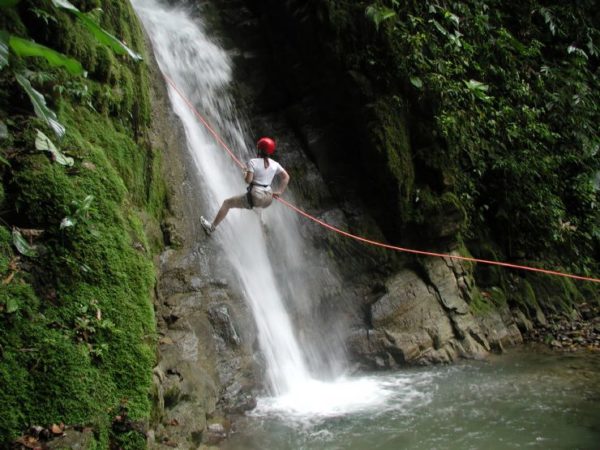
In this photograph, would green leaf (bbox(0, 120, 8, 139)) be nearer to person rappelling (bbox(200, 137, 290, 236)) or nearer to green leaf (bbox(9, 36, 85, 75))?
green leaf (bbox(9, 36, 85, 75))

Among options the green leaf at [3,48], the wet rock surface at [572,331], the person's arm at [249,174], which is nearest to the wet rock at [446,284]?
the wet rock surface at [572,331]

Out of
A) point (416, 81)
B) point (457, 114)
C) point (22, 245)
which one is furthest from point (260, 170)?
point (457, 114)

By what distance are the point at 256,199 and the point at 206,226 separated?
0.82 metres

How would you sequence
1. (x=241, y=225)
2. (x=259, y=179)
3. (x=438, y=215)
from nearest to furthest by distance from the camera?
(x=259, y=179) → (x=241, y=225) → (x=438, y=215)

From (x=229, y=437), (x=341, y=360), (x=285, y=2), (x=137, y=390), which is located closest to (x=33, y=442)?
(x=137, y=390)

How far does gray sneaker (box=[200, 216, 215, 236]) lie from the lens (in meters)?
6.41

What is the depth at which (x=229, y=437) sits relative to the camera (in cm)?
488

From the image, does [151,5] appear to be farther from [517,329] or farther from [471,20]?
[517,329]

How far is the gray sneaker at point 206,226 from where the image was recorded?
21.0 feet

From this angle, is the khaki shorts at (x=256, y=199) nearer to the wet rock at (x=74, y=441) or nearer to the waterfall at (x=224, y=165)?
the waterfall at (x=224, y=165)

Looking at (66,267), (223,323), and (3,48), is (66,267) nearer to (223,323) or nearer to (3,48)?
(3,48)

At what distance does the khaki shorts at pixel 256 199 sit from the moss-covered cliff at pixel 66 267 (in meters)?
1.79

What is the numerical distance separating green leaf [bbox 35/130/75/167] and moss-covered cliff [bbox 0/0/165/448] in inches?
1.3

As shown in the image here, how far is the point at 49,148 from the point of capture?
3836 mm
